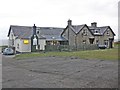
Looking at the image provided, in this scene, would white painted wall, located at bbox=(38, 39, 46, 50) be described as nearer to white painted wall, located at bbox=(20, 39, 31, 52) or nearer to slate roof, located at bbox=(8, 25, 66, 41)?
slate roof, located at bbox=(8, 25, 66, 41)

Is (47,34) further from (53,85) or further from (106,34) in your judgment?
(53,85)

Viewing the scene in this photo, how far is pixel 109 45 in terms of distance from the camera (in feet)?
213

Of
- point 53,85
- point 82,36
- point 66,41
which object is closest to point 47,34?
point 66,41

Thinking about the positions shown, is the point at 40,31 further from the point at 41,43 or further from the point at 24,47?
the point at 24,47

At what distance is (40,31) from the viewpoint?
197 feet

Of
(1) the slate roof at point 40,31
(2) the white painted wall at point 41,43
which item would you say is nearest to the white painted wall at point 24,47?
(1) the slate roof at point 40,31

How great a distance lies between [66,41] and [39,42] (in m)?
11.0

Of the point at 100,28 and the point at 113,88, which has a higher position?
the point at 100,28

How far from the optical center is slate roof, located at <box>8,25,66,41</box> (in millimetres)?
53756

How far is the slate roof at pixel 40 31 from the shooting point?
176ft

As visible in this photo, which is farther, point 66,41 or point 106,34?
point 106,34

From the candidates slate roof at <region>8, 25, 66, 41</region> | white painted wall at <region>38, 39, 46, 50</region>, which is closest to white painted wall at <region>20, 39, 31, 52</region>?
slate roof at <region>8, 25, 66, 41</region>

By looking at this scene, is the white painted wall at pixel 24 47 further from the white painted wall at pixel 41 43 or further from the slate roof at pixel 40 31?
the white painted wall at pixel 41 43

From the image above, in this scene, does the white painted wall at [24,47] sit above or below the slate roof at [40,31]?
below
